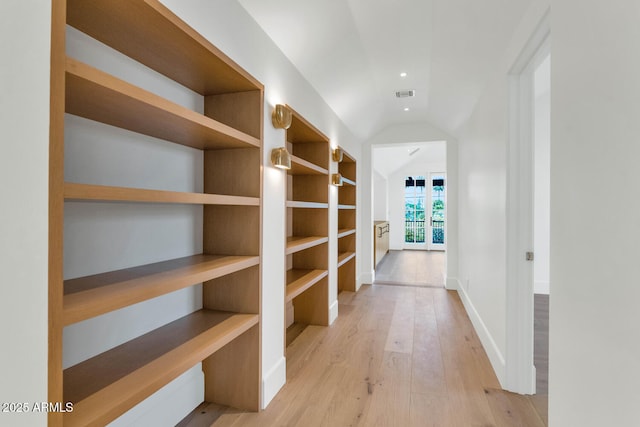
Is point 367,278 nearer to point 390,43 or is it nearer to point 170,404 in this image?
point 390,43

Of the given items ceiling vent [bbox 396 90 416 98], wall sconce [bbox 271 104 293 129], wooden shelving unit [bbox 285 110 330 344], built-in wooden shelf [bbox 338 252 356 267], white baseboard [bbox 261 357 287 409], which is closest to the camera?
white baseboard [bbox 261 357 287 409]

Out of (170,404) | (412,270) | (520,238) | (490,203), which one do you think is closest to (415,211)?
(412,270)

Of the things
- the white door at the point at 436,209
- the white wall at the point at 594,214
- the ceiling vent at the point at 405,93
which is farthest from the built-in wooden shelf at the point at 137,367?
the white door at the point at 436,209

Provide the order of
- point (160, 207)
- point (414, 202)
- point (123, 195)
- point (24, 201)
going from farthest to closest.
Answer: point (414, 202), point (160, 207), point (123, 195), point (24, 201)

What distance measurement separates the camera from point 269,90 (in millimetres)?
1978

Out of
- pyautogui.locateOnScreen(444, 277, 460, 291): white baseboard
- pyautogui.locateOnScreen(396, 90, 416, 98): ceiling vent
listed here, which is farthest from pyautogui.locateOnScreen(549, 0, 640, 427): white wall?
pyautogui.locateOnScreen(444, 277, 460, 291): white baseboard

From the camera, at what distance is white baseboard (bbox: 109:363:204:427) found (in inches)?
57.7

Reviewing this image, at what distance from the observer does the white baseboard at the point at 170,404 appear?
1.47 meters

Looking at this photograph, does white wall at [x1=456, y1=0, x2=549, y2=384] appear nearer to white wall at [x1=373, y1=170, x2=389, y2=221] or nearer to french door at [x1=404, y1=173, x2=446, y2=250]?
french door at [x1=404, y1=173, x2=446, y2=250]

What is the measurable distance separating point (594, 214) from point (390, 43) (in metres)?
2.15

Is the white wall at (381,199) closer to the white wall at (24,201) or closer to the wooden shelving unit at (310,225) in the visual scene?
the wooden shelving unit at (310,225)

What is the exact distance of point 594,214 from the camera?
3.29 ft

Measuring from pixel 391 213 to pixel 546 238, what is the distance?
5.78 m

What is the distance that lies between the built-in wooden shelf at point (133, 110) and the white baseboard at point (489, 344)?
2219 millimetres
